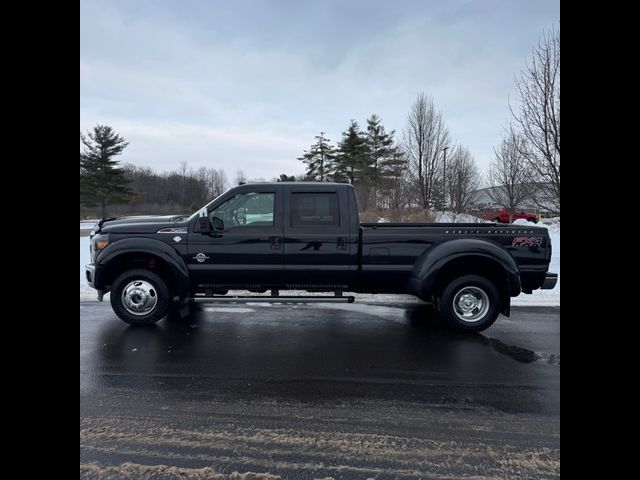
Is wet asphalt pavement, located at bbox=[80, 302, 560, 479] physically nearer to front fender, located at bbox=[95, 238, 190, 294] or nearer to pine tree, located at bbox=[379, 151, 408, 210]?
front fender, located at bbox=[95, 238, 190, 294]

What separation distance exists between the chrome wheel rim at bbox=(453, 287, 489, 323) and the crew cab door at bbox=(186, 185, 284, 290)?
259cm

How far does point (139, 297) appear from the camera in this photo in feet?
17.6

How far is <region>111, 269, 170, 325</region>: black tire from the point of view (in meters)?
5.32

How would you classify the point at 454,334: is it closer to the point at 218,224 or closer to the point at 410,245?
the point at 410,245

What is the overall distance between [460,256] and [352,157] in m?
31.1

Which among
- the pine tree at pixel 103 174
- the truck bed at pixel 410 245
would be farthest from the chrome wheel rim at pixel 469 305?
the pine tree at pixel 103 174

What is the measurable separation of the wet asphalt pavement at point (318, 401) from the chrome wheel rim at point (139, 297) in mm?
302

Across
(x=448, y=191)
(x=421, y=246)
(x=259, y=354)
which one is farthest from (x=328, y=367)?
(x=448, y=191)

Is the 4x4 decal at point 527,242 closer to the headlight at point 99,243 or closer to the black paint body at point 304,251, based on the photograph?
the black paint body at point 304,251

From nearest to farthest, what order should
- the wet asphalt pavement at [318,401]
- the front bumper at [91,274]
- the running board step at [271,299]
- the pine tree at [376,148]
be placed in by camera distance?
1. the wet asphalt pavement at [318,401]
2. the front bumper at [91,274]
3. the running board step at [271,299]
4. the pine tree at [376,148]

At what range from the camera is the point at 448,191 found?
929 inches

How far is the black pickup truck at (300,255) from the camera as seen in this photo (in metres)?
5.25
